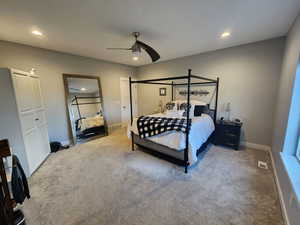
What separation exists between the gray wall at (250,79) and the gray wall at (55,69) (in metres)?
3.31

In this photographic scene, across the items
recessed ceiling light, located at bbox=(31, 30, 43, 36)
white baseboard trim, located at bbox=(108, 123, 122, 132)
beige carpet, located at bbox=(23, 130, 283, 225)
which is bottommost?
beige carpet, located at bbox=(23, 130, 283, 225)

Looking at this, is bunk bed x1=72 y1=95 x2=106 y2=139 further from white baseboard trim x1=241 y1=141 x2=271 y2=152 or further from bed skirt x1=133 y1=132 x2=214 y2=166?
white baseboard trim x1=241 y1=141 x2=271 y2=152

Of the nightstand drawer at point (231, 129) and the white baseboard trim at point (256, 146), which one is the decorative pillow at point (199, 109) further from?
the white baseboard trim at point (256, 146)

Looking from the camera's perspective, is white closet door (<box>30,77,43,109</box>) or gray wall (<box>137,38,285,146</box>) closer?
white closet door (<box>30,77,43,109</box>)

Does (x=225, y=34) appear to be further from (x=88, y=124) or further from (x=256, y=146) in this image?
(x=88, y=124)

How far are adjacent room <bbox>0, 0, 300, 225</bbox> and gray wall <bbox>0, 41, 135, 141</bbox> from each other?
28 millimetres

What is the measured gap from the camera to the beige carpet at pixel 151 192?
5.00 ft

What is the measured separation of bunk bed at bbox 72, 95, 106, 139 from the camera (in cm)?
398

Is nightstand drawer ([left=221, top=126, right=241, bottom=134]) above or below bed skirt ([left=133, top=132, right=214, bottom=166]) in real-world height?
above

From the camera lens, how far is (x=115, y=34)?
2572mm

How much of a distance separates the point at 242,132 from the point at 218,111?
0.80m

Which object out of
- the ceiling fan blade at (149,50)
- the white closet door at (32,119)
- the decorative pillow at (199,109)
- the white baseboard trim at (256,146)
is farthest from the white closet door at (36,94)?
the white baseboard trim at (256,146)

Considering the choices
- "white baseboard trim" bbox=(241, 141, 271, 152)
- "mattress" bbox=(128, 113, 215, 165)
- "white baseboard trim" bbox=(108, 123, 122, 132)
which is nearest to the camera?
"mattress" bbox=(128, 113, 215, 165)

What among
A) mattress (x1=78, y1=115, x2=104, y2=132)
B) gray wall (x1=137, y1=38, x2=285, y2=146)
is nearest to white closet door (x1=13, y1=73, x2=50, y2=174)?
mattress (x1=78, y1=115, x2=104, y2=132)
